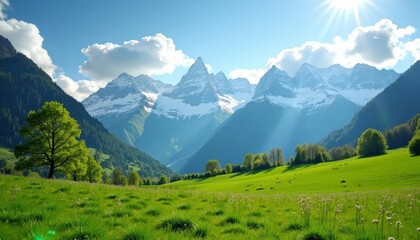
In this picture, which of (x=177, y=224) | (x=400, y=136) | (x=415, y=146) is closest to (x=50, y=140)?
(x=177, y=224)

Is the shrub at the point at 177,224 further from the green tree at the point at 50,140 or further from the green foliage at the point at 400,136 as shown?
the green foliage at the point at 400,136

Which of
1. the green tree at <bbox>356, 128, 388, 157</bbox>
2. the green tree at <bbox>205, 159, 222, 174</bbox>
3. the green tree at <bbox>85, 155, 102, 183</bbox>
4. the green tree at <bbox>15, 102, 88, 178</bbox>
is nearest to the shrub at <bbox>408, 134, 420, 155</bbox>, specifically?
the green tree at <bbox>356, 128, 388, 157</bbox>

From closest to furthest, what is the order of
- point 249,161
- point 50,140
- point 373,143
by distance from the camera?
point 50,140 < point 373,143 < point 249,161

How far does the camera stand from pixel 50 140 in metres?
49.3

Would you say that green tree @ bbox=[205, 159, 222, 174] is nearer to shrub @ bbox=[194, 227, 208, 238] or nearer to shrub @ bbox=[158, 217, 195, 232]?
shrub @ bbox=[158, 217, 195, 232]

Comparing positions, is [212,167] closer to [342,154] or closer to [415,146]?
[342,154]

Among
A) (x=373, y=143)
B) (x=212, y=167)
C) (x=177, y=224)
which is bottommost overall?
(x=212, y=167)

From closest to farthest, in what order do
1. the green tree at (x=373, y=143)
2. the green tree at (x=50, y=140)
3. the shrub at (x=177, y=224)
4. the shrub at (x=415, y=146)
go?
the shrub at (x=177, y=224) → the green tree at (x=50, y=140) → the shrub at (x=415, y=146) → the green tree at (x=373, y=143)

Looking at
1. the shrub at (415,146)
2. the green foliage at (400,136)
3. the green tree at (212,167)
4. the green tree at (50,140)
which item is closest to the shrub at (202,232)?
the green tree at (50,140)

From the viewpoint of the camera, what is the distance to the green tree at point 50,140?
4678 cm

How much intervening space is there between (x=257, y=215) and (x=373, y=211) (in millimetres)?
7324

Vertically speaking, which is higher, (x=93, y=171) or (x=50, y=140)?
(x=50, y=140)

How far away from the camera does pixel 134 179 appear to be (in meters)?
133

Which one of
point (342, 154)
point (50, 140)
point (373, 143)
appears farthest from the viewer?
point (342, 154)
